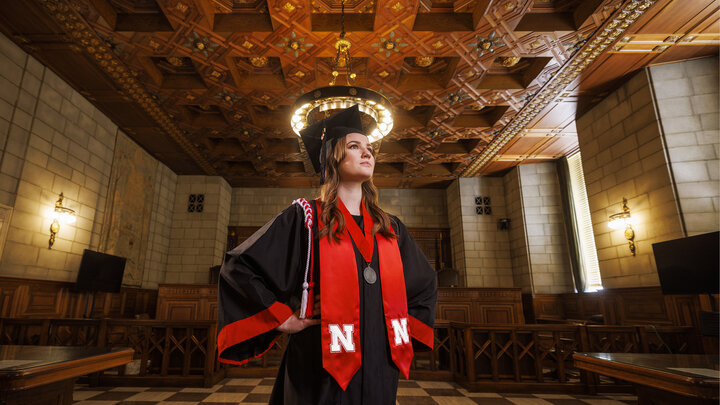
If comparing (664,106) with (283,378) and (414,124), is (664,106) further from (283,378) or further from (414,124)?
(283,378)

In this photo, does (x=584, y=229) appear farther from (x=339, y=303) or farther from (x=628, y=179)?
(x=339, y=303)

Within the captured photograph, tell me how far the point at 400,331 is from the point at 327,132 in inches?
33.5

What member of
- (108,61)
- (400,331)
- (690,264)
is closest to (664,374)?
(400,331)

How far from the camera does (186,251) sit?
33.6ft

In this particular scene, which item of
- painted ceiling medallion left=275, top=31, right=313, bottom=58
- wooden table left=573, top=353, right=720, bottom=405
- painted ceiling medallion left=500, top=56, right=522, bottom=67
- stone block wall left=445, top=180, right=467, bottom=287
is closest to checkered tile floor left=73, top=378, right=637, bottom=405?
wooden table left=573, top=353, right=720, bottom=405

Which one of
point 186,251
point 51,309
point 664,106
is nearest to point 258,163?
point 186,251

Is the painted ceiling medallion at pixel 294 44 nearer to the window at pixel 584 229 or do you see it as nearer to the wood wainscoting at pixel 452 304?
the wood wainscoting at pixel 452 304

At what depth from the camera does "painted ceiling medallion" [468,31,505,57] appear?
17.3 feet

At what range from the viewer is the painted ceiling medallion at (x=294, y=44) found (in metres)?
5.21

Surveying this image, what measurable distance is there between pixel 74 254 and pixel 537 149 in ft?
33.3

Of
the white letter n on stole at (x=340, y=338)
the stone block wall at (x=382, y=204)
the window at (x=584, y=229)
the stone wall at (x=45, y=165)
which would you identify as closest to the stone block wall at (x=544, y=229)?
the window at (x=584, y=229)

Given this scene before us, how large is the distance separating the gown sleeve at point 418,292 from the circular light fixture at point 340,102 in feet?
9.30

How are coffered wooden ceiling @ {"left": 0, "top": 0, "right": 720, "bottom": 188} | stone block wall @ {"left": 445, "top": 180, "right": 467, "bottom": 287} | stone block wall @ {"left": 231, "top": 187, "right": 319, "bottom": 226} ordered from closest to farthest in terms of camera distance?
1. coffered wooden ceiling @ {"left": 0, "top": 0, "right": 720, "bottom": 188}
2. stone block wall @ {"left": 445, "top": 180, "right": 467, "bottom": 287}
3. stone block wall @ {"left": 231, "top": 187, "right": 319, "bottom": 226}

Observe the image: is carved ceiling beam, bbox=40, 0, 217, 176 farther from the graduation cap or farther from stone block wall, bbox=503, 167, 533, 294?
stone block wall, bbox=503, 167, 533, 294
